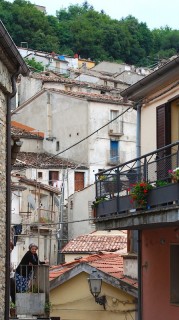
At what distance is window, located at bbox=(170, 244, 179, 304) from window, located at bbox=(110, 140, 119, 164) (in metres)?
43.9

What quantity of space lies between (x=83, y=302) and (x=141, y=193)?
8.28 meters

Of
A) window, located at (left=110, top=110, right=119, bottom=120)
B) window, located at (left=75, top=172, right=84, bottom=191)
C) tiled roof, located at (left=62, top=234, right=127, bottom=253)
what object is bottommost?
tiled roof, located at (left=62, top=234, right=127, bottom=253)

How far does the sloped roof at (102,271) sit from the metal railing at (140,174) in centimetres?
334

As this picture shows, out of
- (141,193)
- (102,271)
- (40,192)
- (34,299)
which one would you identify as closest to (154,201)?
(141,193)

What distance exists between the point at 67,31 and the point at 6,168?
112786 millimetres

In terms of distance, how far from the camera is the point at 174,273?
19984 mm

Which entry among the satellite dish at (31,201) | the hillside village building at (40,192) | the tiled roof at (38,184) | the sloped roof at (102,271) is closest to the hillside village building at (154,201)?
the sloped roof at (102,271)

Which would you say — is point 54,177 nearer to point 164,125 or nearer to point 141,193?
Result: point 164,125

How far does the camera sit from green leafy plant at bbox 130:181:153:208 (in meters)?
17.7

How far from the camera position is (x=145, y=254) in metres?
21.7

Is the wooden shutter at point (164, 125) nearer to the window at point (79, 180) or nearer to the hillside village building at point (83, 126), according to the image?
the hillside village building at point (83, 126)

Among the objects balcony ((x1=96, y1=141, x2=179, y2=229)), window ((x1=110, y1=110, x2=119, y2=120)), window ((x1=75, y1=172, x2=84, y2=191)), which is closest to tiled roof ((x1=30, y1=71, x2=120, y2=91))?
window ((x1=110, y1=110, x2=119, y2=120))

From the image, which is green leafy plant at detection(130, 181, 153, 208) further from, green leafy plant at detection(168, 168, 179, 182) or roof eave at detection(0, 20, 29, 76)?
roof eave at detection(0, 20, 29, 76)

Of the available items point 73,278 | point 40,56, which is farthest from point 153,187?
point 40,56
